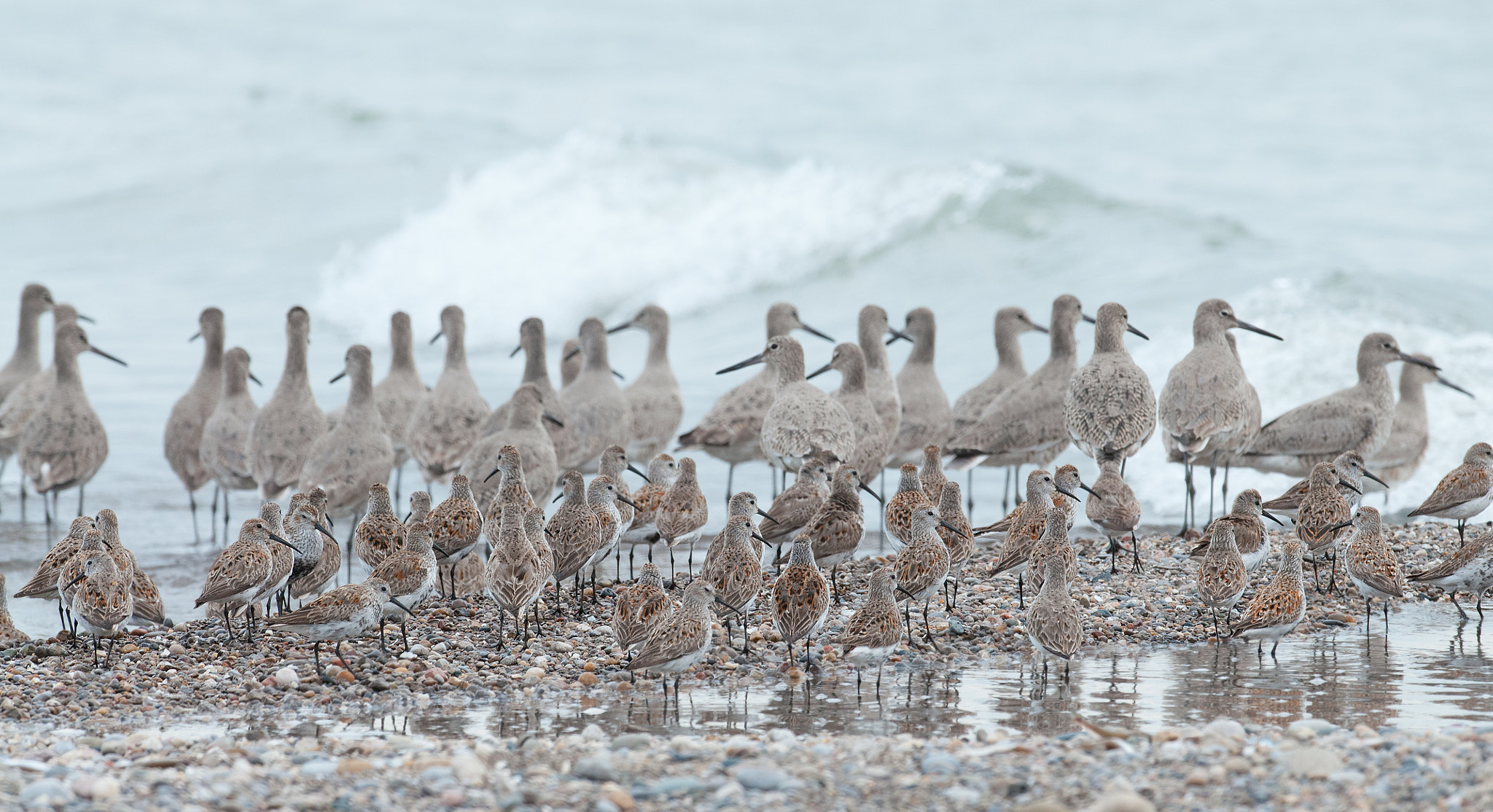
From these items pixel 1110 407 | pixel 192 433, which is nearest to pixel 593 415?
pixel 192 433

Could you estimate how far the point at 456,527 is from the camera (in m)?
8.59

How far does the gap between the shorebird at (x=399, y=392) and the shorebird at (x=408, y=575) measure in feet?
15.4

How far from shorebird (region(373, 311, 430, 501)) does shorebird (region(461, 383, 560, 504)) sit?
2.10 metres

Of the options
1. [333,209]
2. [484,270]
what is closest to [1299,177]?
[484,270]

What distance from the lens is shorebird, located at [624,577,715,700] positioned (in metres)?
6.75

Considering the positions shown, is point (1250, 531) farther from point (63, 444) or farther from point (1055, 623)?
point (63, 444)

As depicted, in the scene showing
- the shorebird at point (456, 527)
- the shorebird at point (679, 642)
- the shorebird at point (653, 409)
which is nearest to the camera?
the shorebird at point (679, 642)

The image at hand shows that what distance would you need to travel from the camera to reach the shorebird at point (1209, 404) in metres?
10.9

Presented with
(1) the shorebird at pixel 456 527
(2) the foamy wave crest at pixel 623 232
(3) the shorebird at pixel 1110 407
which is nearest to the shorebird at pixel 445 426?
(1) the shorebird at pixel 456 527

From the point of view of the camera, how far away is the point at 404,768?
5383mm

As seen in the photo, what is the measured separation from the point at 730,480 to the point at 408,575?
4789mm

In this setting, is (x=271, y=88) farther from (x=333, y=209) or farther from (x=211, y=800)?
(x=211, y=800)

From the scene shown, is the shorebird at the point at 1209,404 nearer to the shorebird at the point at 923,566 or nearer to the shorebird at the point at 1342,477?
the shorebird at the point at 1342,477

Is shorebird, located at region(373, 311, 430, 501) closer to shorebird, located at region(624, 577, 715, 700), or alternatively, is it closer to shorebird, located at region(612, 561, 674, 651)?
shorebird, located at region(612, 561, 674, 651)
